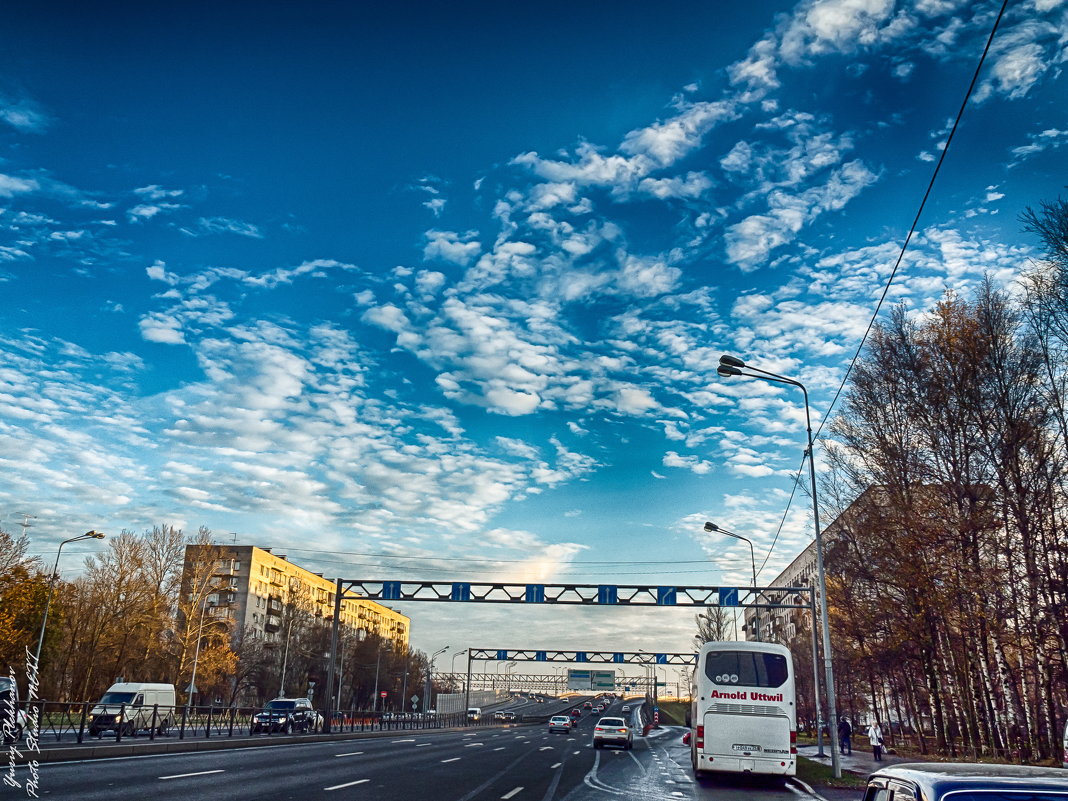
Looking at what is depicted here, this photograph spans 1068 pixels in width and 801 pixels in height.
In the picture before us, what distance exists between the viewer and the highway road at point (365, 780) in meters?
13.1

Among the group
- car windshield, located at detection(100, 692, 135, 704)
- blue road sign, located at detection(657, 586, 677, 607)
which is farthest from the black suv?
blue road sign, located at detection(657, 586, 677, 607)

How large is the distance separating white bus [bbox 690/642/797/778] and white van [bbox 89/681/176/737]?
Result: 19146mm

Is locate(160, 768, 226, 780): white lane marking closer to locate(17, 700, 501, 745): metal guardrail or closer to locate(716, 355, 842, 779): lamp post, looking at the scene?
locate(17, 700, 501, 745): metal guardrail

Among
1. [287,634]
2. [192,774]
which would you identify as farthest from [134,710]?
[287,634]

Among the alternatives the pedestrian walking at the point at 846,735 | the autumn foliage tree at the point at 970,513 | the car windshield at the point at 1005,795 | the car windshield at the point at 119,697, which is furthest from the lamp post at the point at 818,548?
the car windshield at the point at 119,697

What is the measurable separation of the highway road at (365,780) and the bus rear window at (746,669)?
95.7 inches

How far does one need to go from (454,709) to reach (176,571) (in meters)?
46.1

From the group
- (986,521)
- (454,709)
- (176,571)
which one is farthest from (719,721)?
(454,709)

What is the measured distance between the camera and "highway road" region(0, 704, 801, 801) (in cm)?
1307

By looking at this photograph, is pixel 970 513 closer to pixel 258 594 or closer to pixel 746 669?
pixel 746 669

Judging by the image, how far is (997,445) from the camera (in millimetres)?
23344

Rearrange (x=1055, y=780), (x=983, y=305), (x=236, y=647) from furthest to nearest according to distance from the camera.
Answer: (x=236, y=647), (x=983, y=305), (x=1055, y=780)

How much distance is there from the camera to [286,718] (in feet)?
141

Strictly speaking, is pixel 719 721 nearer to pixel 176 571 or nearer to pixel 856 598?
pixel 856 598
